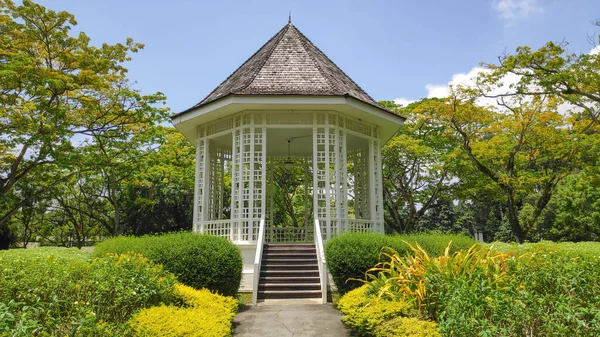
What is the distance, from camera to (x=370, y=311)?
5730mm

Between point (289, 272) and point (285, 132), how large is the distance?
5098 millimetres

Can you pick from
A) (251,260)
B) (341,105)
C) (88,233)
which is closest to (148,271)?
(251,260)

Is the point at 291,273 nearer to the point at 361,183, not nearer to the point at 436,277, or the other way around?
the point at 436,277

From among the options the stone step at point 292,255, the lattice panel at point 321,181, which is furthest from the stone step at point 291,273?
the lattice panel at point 321,181

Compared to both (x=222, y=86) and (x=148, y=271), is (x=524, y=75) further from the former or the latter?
(x=148, y=271)

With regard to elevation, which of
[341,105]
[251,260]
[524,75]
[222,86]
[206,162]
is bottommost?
[251,260]

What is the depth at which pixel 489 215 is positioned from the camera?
148 feet

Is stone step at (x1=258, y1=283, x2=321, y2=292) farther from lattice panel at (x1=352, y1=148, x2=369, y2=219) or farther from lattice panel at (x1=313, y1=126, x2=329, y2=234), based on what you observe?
lattice panel at (x1=352, y1=148, x2=369, y2=219)

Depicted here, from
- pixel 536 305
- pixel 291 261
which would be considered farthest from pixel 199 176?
pixel 536 305

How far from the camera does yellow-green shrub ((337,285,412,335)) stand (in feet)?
18.3

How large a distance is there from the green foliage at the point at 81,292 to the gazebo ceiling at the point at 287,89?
631 centimetres

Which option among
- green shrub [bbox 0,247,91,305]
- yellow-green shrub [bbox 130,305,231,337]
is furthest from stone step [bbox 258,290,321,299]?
green shrub [bbox 0,247,91,305]

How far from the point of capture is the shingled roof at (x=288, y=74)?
1136 centimetres

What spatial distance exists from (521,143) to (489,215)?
1129 inches
